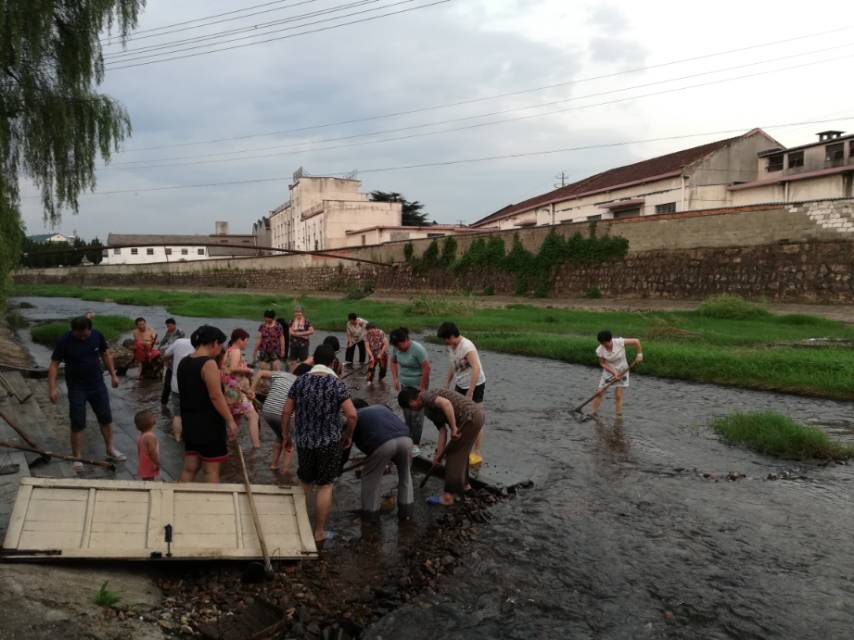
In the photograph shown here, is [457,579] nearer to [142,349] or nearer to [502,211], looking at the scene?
[142,349]

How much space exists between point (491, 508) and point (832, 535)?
11.5 feet

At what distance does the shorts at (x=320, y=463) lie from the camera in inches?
245

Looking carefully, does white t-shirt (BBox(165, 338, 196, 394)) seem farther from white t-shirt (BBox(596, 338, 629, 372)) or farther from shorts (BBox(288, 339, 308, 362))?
white t-shirt (BBox(596, 338, 629, 372))

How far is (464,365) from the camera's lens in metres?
8.83

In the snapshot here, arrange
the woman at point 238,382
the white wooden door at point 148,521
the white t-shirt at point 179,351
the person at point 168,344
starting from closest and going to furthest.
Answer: the white wooden door at point 148,521 < the woman at point 238,382 < the white t-shirt at point 179,351 < the person at point 168,344

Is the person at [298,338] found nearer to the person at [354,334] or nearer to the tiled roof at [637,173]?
the person at [354,334]

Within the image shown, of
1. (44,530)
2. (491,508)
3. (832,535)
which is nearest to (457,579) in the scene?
(491,508)

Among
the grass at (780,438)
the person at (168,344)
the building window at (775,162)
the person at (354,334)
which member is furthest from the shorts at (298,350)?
the building window at (775,162)

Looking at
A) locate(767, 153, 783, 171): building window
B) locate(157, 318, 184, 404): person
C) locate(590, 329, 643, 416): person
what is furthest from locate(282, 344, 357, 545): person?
locate(767, 153, 783, 171): building window

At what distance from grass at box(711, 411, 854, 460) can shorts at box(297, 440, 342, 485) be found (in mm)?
6823

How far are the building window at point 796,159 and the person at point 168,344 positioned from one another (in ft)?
115

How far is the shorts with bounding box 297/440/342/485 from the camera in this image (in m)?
6.21

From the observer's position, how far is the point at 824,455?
31.2 feet

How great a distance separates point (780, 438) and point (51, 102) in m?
14.8
